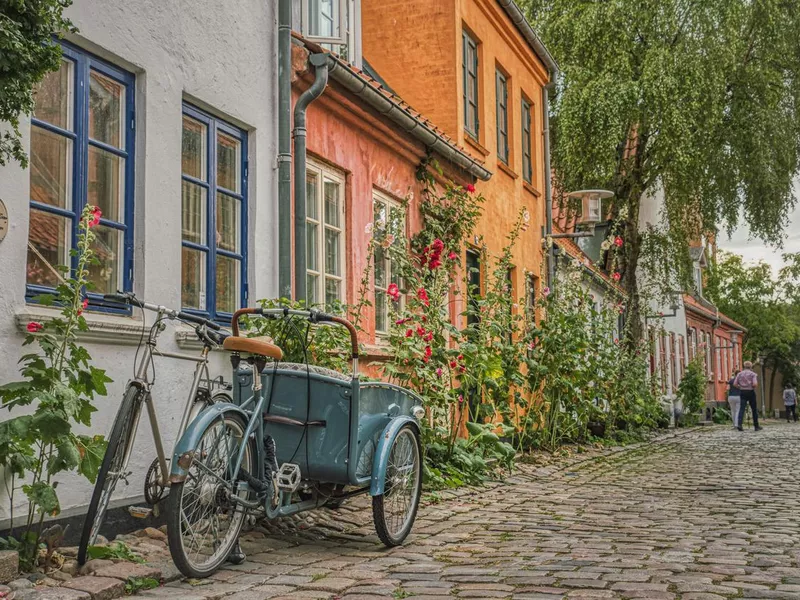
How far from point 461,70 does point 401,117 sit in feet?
12.1

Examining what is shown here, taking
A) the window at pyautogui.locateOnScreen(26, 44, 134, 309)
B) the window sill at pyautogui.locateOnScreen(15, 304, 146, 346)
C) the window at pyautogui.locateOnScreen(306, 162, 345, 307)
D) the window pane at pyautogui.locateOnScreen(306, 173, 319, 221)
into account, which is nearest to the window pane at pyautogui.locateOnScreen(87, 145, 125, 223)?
the window at pyautogui.locateOnScreen(26, 44, 134, 309)

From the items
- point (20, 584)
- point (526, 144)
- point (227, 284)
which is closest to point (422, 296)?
point (227, 284)

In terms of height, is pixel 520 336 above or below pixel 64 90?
below

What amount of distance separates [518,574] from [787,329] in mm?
47964

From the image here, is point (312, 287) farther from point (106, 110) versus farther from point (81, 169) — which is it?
point (81, 169)

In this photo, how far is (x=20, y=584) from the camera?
14.2 ft

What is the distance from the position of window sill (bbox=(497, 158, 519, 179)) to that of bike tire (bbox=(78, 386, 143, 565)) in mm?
11033

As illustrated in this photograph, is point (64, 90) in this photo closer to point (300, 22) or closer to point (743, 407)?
point (300, 22)

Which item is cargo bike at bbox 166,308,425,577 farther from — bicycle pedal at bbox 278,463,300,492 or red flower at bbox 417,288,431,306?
red flower at bbox 417,288,431,306

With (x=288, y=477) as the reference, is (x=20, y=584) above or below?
below

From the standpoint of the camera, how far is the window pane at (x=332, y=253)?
9.20 meters

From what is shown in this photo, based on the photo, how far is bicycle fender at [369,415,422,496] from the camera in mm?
5637

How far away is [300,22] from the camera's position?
30.4 ft

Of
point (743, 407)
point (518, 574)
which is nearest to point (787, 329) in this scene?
point (743, 407)
